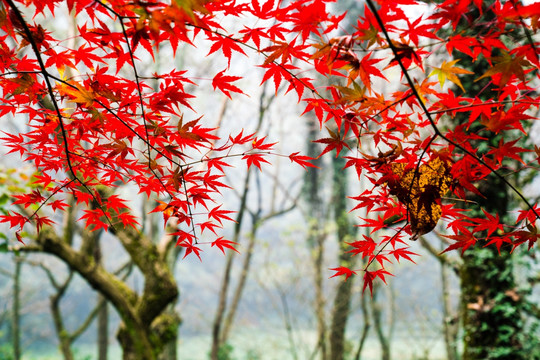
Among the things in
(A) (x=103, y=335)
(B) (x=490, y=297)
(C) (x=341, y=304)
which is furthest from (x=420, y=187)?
(A) (x=103, y=335)

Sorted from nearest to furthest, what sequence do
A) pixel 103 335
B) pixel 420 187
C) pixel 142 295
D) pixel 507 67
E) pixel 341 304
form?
pixel 507 67 → pixel 420 187 → pixel 142 295 → pixel 341 304 → pixel 103 335

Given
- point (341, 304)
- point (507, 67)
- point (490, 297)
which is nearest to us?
point (507, 67)

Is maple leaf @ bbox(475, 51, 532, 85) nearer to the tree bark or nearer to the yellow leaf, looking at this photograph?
the yellow leaf

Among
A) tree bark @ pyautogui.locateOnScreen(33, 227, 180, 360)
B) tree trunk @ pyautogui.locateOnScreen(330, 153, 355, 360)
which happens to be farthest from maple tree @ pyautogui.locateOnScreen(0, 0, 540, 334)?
tree trunk @ pyautogui.locateOnScreen(330, 153, 355, 360)

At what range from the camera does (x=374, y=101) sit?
1077 mm

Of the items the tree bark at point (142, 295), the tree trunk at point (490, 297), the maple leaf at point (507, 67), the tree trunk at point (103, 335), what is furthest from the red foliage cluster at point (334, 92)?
the tree trunk at point (103, 335)

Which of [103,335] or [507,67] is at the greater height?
[103,335]

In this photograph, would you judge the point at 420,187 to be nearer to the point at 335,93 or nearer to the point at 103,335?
the point at 335,93

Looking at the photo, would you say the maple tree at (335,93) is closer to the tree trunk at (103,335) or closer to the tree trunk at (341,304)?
the tree trunk at (341,304)

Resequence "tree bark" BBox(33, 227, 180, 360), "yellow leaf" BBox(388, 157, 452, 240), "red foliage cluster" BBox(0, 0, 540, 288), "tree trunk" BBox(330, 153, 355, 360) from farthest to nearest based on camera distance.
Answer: "tree trunk" BBox(330, 153, 355, 360) → "tree bark" BBox(33, 227, 180, 360) → "yellow leaf" BBox(388, 157, 452, 240) → "red foliage cluster" BBox(0, 0, 540, 288)

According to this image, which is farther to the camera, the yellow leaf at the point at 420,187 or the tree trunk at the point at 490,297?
the tree trunk at the point at 490,297

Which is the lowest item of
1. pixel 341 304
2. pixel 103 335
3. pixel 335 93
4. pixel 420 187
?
pixel 420 187

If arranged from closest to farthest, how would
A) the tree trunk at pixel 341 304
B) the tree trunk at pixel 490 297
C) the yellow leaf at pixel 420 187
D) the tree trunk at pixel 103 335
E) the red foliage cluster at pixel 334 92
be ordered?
the red foliage cluster at pixel 334 92
the yellow leaf at pixel 420 187
the tree trunk at pixel 490 297
the tree trunk at pixel 341 304
the tree trunk at pixel 103 335

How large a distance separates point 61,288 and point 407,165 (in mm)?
6328
